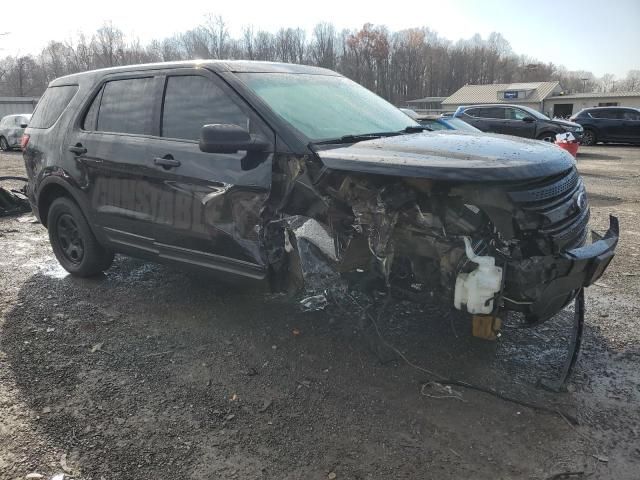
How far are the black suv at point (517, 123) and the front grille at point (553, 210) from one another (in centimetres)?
1488

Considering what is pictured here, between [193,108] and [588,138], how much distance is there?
869 inches

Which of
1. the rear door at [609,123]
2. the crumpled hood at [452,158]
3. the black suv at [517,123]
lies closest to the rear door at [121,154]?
the crumpled hood at [452,158]

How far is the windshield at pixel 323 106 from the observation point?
3465 mm

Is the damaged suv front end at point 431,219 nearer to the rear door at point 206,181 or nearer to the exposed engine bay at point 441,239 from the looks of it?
the exposed engine bay at point 441,239

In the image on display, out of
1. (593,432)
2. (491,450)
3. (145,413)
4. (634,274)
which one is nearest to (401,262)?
(491,450)

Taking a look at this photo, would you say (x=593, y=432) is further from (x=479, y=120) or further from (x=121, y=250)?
(x=479, y=120)

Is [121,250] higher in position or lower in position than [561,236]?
lower

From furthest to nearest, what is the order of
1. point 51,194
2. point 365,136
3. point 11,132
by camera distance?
point 11,132 → point 51,194 → point 365,136

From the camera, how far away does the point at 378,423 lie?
2.71m

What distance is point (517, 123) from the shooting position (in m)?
17.3

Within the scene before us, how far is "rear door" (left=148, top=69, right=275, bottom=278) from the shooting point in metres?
3.35

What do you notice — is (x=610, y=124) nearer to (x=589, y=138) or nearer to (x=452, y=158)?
(x=589, y=138)

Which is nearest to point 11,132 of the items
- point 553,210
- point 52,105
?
point 52,105

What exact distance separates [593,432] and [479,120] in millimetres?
16304
